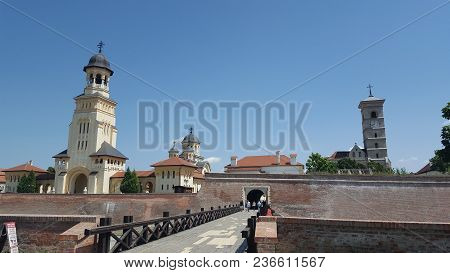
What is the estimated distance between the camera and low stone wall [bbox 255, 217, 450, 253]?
7.47m

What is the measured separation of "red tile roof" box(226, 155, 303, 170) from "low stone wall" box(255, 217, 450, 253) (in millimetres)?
51454

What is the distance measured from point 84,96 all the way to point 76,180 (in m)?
12.6

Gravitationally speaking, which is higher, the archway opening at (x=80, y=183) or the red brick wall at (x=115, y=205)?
the archway opening at (x=80, y=183)

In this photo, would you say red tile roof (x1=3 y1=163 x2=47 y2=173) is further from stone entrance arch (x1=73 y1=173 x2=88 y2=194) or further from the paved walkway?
the paved walkway

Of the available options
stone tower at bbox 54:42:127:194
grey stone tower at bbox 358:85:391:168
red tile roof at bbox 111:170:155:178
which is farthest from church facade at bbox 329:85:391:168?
stone tower at bbox 54:42:127:194

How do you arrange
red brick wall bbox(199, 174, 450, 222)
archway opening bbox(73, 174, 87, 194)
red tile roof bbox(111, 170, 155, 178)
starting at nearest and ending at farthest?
red brick wall bbox(199, 174, 450, 222) < red tile roof bbox(111, 170, 155, 178) < archway opening bbox(73, 174, 87, 194)

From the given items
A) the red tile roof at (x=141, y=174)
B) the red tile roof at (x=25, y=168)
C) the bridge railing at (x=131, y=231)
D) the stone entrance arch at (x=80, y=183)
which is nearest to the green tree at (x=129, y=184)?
the red tile roof at (x=141, y=174)

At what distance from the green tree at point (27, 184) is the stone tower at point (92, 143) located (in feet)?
11.7

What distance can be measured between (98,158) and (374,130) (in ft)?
172

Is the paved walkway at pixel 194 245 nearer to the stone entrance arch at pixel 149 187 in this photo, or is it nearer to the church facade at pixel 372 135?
the stone entrance arch at pixel 149 187

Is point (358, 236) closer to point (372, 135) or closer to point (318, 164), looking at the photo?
point (318, 164)

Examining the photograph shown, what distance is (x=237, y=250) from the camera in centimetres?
770

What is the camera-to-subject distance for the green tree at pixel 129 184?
42812 mm

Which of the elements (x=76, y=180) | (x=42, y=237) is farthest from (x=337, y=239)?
(x=76, y=180)
